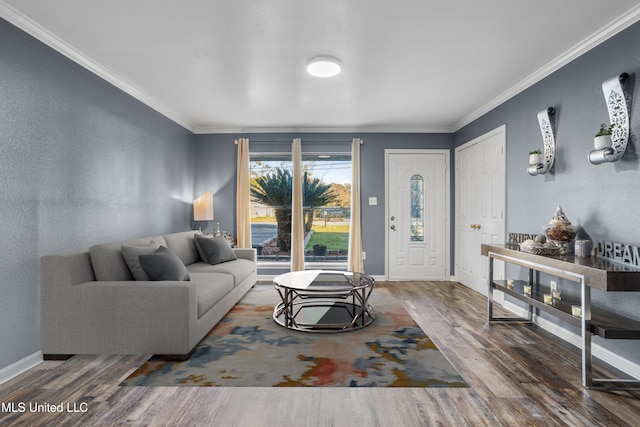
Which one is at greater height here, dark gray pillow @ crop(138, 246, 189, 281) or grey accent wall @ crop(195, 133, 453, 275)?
grey accent wall @ crop(195, 133, 453, 275)

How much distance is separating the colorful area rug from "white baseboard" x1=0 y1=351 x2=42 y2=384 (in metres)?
0.80

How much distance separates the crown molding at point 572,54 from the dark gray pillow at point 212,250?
12.5 ft

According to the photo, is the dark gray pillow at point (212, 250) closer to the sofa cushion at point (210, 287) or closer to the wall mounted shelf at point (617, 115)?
the sofa cushion at point (210, 287)

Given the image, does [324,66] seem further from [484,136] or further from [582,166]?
[484,136]

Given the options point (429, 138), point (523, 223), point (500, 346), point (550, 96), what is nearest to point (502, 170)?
point (523, 223)

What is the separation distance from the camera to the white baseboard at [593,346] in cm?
233

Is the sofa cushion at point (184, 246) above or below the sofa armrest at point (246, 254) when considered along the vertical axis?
above

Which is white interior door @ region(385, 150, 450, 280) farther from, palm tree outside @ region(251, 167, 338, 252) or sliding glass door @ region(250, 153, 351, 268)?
palm tree outside @ region(251, 167, 338, 252)

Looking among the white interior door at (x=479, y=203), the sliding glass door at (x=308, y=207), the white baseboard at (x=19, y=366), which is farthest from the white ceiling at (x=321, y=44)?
the white baseboard at (x=19, y=366)

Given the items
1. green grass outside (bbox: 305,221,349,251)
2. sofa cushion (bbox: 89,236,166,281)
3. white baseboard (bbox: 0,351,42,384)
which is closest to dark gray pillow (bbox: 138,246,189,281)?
sofa cushion (bbox: 89,236,166,281)

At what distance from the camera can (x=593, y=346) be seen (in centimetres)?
265

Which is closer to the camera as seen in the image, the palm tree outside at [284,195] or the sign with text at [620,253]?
the sign with text at [620,253]

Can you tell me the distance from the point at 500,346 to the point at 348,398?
5.06ft

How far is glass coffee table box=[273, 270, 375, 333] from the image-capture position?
3072 millimetres
